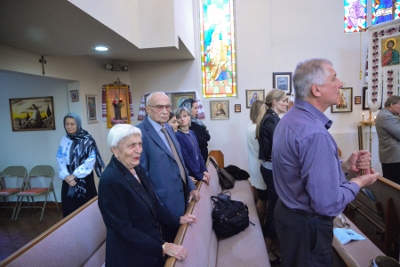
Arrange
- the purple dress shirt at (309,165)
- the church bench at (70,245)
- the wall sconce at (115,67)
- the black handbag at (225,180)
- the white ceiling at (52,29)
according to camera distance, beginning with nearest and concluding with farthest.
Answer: the purple dress shirt at (309,165), the church bench at (70,245), the white ceiling at (52,29), the black handbag at (225,180), the wall sconce at (115,67)

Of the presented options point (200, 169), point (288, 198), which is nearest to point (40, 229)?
point (200, 169)

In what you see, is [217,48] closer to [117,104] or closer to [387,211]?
[117,104]

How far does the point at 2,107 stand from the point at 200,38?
4179 millimetres

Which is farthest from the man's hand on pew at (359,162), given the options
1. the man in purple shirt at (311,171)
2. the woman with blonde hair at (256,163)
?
the woman with blonde hair at (256,163)

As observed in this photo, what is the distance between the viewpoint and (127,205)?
1.46 meters

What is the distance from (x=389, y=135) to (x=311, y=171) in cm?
302

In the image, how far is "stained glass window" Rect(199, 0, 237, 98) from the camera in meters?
5.55

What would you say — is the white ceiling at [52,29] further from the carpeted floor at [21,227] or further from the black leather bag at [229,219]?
the carpeted floor at [21,227]

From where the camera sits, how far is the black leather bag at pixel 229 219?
2.57 meters

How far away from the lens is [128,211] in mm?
1455

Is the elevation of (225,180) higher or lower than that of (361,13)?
lower

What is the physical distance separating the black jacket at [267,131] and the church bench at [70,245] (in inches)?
69.2

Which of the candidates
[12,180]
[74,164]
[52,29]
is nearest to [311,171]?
[74,164]

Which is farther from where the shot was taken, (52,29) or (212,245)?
(52,29)
